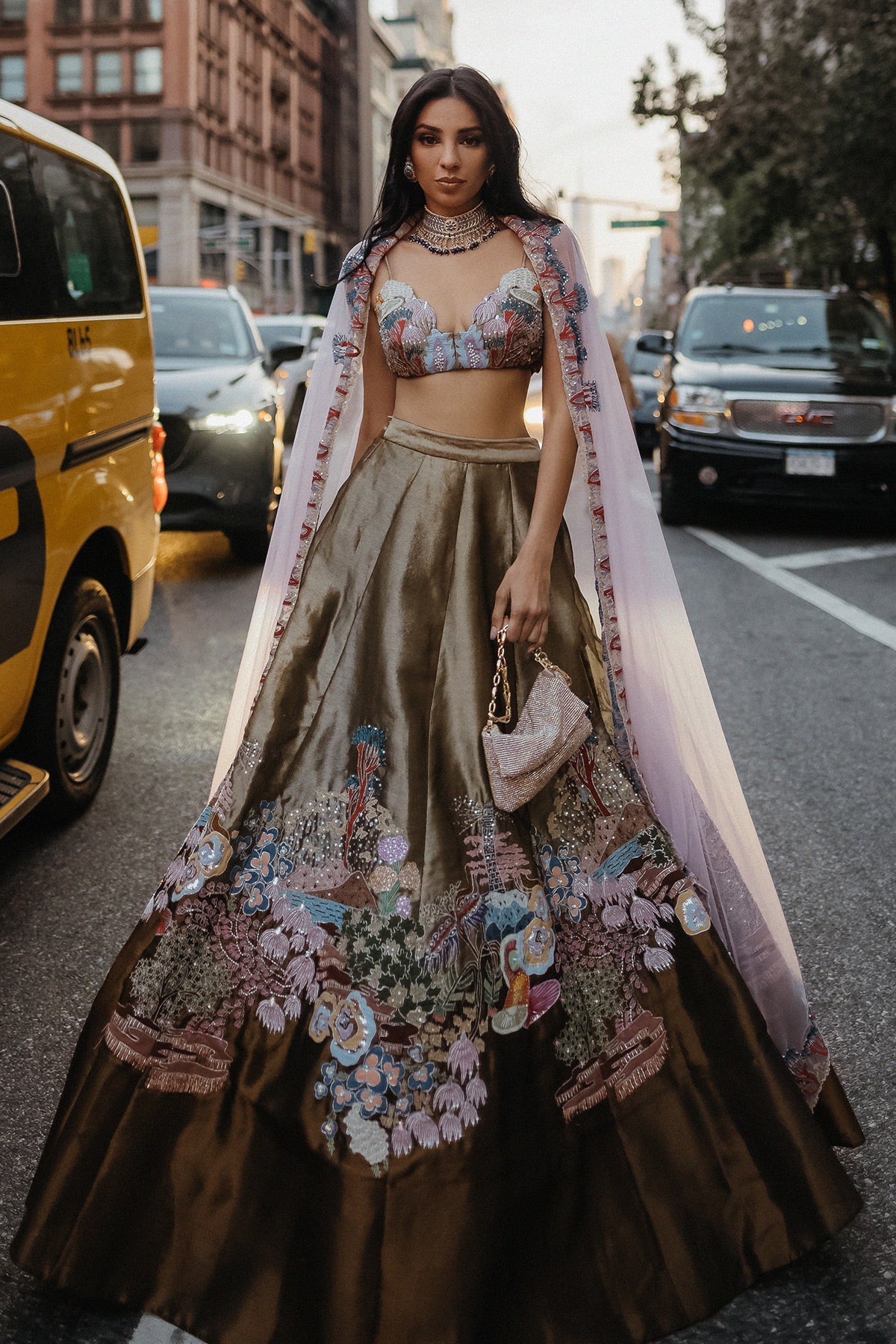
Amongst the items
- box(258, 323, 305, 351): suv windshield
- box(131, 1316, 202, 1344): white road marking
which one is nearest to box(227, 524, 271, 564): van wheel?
box(258, 323, 305, 351): suv windshield

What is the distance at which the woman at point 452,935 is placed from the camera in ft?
6.82

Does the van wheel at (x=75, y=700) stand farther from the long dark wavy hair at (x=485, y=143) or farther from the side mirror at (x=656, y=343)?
the side mirror at (x=656, y=343)

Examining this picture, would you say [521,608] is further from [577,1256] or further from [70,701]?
[70,701]

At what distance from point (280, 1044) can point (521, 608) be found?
84cm

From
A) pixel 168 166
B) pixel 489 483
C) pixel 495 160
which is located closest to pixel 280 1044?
pixel 489 483

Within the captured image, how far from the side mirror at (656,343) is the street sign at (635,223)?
2811 cm

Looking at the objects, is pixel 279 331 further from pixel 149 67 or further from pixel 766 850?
pixel 149 67

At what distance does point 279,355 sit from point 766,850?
6667 millimetres

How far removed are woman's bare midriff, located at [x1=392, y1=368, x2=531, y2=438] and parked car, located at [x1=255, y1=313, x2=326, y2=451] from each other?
10042mm

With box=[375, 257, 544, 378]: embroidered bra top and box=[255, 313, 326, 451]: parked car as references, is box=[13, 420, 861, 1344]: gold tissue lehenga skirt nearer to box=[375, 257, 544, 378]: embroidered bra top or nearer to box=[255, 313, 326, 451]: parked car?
box=[375, 257, 544, 378]: embroidered bra top

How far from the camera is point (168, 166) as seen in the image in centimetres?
5669

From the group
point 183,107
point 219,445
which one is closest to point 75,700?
point 219,445

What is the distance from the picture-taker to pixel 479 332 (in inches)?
94.6

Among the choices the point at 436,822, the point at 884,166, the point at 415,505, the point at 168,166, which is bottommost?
the point at 436,822
